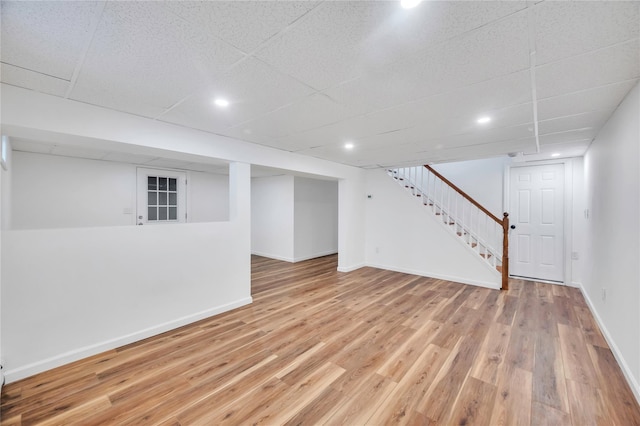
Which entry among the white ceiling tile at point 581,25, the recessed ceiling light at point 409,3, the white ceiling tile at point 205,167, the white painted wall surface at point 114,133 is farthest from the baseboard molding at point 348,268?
the recessed ceiling light at point 409,3

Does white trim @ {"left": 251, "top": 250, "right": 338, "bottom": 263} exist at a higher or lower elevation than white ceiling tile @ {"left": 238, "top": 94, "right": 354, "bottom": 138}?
lower

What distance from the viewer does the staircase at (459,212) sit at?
4.94m

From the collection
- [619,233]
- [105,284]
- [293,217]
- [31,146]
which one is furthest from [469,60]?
[293,217]

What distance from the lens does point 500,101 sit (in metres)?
2.25

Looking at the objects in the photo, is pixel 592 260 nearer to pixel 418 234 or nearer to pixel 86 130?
pixel 418 234

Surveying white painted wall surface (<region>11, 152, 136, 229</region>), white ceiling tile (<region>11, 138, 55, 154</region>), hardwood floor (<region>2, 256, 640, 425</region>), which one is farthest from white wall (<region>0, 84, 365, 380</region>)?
white painted wall surface (<region>11, 152, 136, 229</region>)

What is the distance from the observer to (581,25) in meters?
1.31

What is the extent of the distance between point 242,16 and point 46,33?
1100 millimetres

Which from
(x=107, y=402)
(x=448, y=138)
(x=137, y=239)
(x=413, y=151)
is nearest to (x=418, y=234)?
(x=413, y=151)

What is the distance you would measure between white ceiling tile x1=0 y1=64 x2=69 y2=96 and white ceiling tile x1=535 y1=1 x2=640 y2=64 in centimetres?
307

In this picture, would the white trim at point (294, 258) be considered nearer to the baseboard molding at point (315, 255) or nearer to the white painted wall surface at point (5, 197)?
the baseboard molding at point (315, 255)

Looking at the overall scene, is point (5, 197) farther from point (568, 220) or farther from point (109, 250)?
point (568, 220)

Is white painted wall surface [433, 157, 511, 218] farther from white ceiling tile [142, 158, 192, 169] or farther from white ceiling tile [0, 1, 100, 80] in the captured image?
white ceiling tile [0, 1, 100, 80]

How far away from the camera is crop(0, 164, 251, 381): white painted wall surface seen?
6.93 feet
